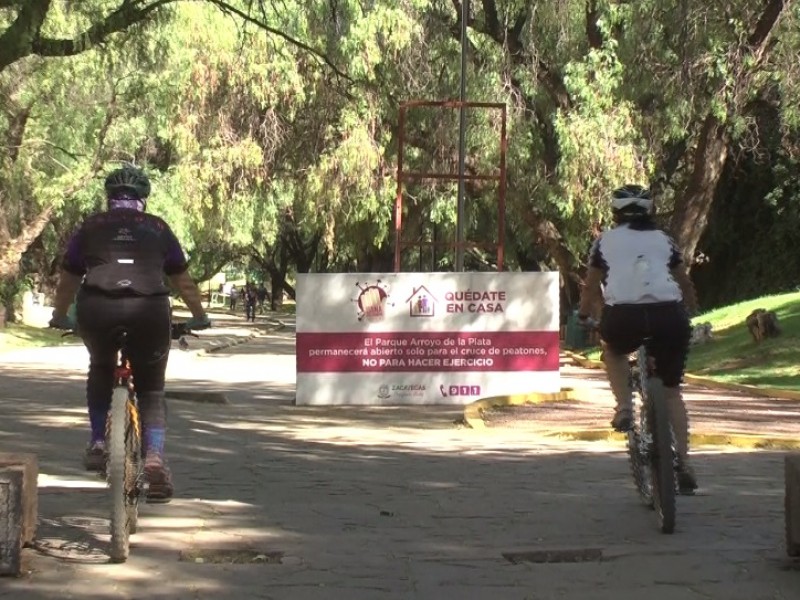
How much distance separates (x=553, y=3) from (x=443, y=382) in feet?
38.1

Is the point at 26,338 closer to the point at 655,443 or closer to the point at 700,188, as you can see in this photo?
the point at 700,188

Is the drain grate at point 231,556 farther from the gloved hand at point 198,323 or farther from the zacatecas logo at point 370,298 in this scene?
the zacatecas logo at point 370,298

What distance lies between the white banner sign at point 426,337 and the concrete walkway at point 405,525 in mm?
3958

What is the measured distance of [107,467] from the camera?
5.64m

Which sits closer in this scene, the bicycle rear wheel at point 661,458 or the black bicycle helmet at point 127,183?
the black bicycle helmet at point 127,183

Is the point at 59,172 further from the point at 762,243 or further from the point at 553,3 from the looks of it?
the point at 762,243

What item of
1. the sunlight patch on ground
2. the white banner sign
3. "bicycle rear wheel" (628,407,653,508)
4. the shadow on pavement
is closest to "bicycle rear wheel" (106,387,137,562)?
the shadow on pavement

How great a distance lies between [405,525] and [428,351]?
9394 mm

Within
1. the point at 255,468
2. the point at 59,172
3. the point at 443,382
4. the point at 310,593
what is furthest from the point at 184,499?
the point at 59,172

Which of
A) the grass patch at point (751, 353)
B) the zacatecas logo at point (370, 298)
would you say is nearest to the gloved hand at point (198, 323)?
the zacatecas logo at point (370, 298)

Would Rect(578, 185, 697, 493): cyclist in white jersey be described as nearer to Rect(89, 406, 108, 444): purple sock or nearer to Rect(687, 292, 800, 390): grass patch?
Rect(89, 406, 108, 444): purple sock

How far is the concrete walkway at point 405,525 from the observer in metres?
5.27

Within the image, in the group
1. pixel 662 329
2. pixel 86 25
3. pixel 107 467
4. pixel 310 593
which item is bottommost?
pixel 310 593

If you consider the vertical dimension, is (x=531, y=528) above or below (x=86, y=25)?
below
